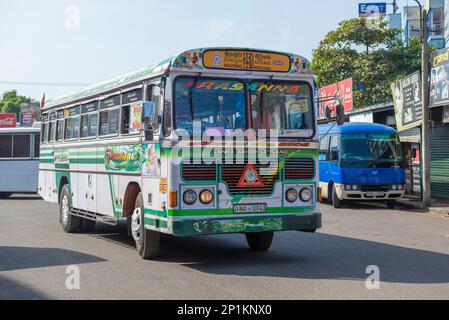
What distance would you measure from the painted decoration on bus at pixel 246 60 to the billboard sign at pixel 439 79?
1196 cm

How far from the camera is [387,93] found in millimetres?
38906

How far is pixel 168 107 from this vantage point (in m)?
9.53

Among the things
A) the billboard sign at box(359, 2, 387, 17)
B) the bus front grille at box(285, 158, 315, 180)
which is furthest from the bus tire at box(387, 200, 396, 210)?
the billboard sign at box(359, 2, 387, 17)

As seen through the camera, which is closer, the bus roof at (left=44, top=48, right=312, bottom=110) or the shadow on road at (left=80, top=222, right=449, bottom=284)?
the shadow on road at (left=80, top=222, right=449, bottom=284)

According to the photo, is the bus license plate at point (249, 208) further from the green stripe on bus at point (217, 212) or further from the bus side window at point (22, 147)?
the bus side window at point (22, 147)

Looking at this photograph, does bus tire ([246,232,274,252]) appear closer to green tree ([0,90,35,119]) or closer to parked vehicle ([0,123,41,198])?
parked vehicle ([0,123,41,198])

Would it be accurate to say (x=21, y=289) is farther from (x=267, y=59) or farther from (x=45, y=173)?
(x=45, y=173)

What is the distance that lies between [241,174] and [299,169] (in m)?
1.00

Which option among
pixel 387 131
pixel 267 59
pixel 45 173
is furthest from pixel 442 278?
pixel 387 131

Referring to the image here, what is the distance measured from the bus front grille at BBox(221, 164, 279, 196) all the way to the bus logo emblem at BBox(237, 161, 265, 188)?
0.04 metres

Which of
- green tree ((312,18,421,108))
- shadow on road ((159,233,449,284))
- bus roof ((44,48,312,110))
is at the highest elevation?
green tree ((312,18,421,108))

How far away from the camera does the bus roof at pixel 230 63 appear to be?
9.58 meters

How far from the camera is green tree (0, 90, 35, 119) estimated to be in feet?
346
